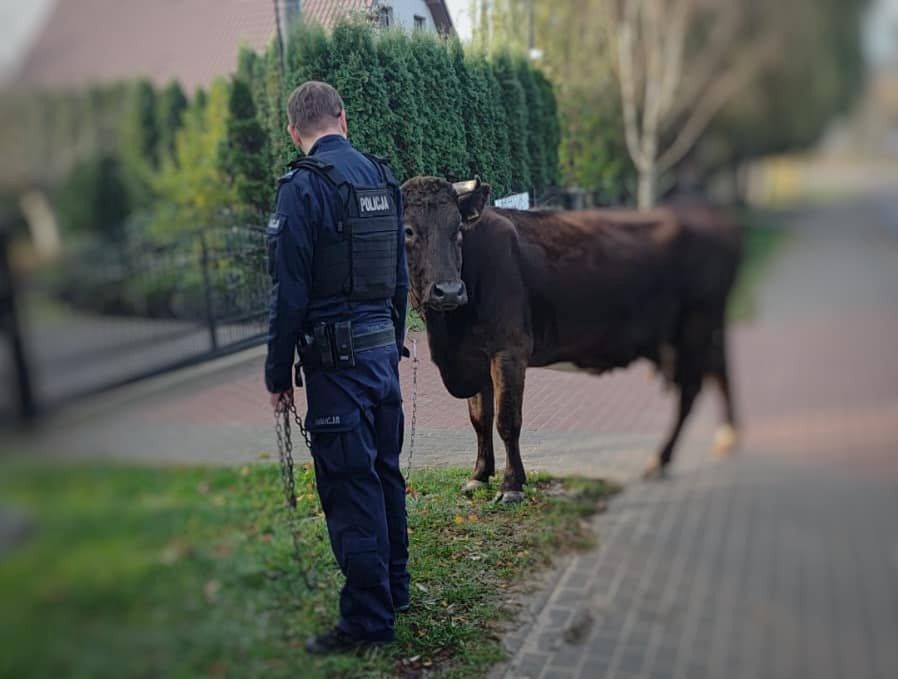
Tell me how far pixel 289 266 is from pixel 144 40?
0.97 meters

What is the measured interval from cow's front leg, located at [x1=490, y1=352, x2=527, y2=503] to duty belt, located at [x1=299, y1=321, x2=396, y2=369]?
972mm

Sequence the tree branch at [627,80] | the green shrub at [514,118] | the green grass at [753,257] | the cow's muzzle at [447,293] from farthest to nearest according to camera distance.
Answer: the green grass at [753,257]
the tree branch at [627,80]
the green shrub at [514,118]
the cow's muzzle at [447,293]

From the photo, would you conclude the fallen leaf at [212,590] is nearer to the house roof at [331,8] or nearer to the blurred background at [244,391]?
the blurred background at [244,391]

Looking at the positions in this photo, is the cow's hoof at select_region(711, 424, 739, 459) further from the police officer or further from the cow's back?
the police officer

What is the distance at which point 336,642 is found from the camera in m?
3.06

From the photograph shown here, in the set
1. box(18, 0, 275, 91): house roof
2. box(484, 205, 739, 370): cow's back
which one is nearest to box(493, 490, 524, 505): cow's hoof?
box(484, 205, 739, 370): cow's back

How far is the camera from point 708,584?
4.35 m

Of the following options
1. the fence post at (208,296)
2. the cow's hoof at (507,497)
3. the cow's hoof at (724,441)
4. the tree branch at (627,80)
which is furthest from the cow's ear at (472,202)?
the tree branch at (627,80)

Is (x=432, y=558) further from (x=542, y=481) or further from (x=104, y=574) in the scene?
(x=104, y=574)

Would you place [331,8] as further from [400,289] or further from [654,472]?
[654,472]

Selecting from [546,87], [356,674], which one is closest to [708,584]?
[356,674]

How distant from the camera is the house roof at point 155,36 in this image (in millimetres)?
2184

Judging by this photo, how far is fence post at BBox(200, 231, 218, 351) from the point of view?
3438 mm

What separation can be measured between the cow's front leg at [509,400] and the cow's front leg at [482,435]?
0.05 m
